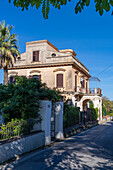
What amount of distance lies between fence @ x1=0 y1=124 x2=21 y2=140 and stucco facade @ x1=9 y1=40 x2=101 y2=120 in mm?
17184

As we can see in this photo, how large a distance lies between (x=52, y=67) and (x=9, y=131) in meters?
19.2

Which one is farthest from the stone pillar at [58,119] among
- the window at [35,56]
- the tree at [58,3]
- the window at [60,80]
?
the window at [35,56]

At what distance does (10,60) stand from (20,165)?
17.0 metres

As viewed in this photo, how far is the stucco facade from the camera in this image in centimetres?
2605

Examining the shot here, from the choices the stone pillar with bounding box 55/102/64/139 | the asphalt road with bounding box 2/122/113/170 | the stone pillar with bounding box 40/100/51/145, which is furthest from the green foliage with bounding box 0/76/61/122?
the asphalt road with bounding box 2/122/113/170

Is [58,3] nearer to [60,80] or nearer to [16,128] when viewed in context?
[16,128]

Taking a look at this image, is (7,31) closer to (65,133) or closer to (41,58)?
(41,58)

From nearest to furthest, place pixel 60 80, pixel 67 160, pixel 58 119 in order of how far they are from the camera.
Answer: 1. pixel 67 160
2. pixel 58 119
3. pixel 60 80

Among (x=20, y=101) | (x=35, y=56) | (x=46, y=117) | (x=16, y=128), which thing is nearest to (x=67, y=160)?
(x=16, y=128)

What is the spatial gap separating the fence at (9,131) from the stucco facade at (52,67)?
17.2 metres

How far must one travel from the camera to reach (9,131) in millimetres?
8430

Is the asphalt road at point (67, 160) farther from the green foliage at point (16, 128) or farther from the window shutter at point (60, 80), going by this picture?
the window shutter at point (60, 80)

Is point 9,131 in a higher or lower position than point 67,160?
higher

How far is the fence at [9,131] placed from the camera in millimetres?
8086
